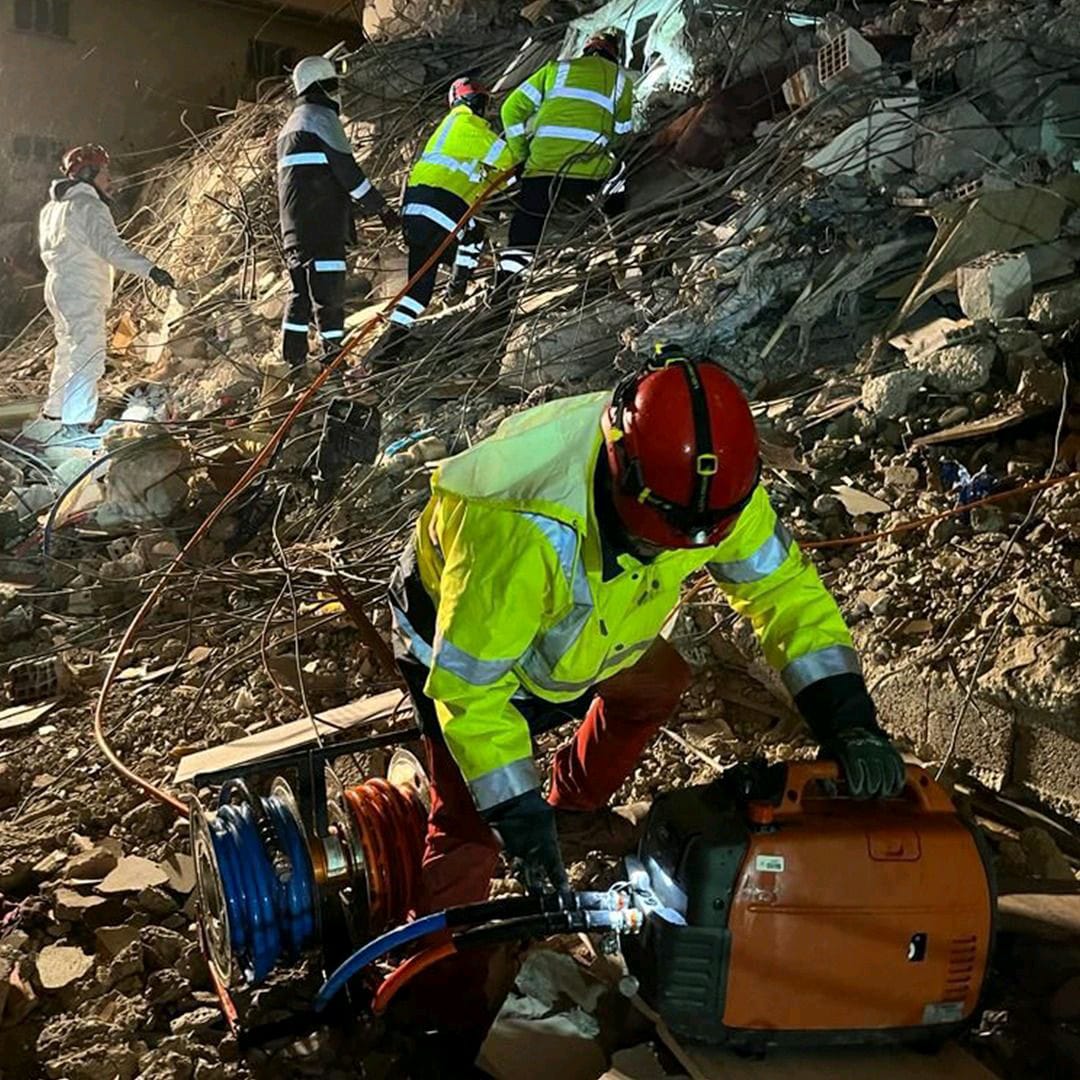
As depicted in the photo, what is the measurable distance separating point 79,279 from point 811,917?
6229 millimetres

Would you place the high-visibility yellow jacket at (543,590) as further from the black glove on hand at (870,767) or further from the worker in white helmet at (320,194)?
the worker in white helmet at (320,194)

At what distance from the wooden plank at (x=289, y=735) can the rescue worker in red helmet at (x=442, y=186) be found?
9.15ft

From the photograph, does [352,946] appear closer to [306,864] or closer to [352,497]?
[306,864]

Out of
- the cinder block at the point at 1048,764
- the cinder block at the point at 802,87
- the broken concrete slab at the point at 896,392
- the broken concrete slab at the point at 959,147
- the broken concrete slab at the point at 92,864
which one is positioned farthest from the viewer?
the cinder block at the point at 802,87

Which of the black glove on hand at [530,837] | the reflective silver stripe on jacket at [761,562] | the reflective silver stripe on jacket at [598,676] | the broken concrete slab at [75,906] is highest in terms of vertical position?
the reflective silver stripe on jacket at [761,562]

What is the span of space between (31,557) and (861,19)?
5.34 metres

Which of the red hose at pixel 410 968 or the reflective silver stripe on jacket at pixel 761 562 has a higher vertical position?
the reflective silver stripe on jacket at pixel 761 562

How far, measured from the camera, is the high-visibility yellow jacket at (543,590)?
5.98ft

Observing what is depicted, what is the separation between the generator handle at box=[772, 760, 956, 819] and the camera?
177cm

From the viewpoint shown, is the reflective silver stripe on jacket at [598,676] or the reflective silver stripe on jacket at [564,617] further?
the reflective silver stripe on jacket at [598,676]

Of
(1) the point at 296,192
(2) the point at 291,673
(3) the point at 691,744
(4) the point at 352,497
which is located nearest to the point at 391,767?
(3) the point at 691,744

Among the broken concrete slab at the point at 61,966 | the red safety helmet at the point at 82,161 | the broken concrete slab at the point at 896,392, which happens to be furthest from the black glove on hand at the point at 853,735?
the red safety helmet at the point at 82,161

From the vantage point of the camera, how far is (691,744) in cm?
300

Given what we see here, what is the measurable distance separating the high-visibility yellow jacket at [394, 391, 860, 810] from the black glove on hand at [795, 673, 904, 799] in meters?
0.03
